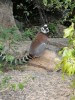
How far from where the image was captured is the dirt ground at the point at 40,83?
3.93 meters

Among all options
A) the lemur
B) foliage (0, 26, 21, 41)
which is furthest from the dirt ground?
foliage (0, 26, 21, 41)

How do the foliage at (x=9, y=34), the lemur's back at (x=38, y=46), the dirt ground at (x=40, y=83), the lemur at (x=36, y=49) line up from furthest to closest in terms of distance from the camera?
1. the foliage at (x=9, y=34)
2. the lemur's back at (x=38, y=46)
3. the lemur at (x=36, y=49)
4. the dirt ground at (x=40, y=83)

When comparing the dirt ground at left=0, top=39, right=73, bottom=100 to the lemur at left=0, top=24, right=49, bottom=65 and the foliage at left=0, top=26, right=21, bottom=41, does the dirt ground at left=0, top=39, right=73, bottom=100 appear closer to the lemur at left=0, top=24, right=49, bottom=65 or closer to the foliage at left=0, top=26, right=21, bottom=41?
the lemur at left=0, top=24, right=49, bottom=65

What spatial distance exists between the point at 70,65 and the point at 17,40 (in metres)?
4.38

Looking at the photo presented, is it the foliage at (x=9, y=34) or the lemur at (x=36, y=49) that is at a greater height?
the foliage at (x=9, y=34)

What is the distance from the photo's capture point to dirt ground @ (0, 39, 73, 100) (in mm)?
3932

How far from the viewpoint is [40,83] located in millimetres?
4422

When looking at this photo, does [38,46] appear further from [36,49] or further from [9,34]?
[9,34]

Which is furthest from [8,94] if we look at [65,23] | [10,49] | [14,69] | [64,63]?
[65,23]

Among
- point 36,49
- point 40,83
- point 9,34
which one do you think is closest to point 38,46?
point 36,49

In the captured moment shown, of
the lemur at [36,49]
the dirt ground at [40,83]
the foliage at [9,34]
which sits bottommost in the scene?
the dirt ground at [40,83]

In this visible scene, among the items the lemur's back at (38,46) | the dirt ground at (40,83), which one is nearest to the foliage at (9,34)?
the lemur's back at (38,46)

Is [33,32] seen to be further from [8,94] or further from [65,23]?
[8,94]

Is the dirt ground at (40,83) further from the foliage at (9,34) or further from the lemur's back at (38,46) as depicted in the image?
the foliage at (9,34)
